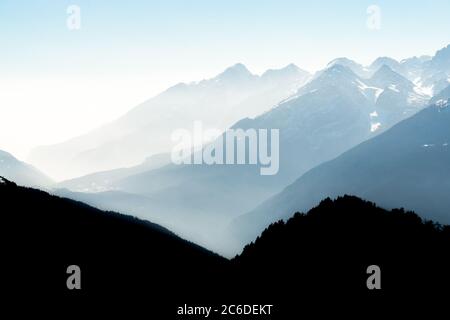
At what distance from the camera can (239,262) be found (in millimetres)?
87938

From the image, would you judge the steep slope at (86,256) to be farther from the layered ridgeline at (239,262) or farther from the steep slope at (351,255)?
the steep slope at (351,255)

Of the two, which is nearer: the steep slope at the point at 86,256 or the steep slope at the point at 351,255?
the steep slope at the point at 86,256

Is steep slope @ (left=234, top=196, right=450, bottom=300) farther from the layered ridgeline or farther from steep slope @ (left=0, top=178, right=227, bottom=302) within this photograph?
steep slope @ (left=0, top=178, right=227, bottom=302)

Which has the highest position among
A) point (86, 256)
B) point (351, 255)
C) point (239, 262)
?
point (86, 256)

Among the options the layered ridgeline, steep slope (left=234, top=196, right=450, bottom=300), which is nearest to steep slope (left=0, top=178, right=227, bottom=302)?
the layered ridgeline

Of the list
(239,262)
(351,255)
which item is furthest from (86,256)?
(351,255)

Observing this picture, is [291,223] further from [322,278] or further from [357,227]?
[322,278]

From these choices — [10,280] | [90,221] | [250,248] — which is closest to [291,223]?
[250,248]

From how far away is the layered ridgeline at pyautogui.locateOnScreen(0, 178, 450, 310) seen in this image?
6475cm

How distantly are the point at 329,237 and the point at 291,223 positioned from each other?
13.4 meters

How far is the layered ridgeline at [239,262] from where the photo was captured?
64.8 m

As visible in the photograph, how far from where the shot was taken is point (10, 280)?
57.9 metres

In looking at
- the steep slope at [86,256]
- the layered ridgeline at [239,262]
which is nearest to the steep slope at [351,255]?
the layered ridgeline at [239,262]

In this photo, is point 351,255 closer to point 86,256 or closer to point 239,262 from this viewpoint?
point 239,262
